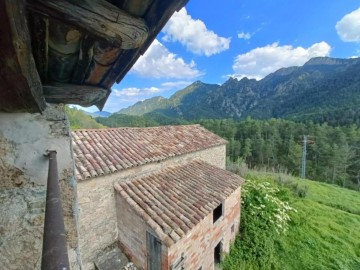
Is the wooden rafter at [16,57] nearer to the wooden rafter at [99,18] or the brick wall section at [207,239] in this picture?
the wooden rafter at [99,18]

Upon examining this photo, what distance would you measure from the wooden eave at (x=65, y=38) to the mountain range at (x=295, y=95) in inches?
2395

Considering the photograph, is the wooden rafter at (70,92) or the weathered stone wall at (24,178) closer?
the wooden rafter at (70,92)

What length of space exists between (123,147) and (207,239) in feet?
15.8

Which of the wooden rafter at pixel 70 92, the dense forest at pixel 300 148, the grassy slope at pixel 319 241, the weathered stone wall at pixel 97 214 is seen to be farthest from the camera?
the dense forest at pixel 300 148

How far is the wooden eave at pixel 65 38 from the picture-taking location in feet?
2.17

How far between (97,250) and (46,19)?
789 centimetres

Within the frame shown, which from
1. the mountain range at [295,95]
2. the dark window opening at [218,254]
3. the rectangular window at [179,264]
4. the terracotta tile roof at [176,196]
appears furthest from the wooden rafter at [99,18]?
the mountain range at [295,95]

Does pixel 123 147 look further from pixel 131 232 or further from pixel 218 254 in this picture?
pixel 218 254

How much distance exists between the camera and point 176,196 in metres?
7.32

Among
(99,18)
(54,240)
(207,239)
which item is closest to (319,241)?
(207,239)

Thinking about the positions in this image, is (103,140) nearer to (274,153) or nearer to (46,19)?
(46,19)

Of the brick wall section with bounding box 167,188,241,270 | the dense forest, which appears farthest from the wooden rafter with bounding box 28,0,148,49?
the dense forest

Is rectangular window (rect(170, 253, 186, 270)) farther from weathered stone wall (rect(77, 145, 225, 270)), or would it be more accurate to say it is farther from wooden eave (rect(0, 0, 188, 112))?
wooden eave (rect(0, 0, 188, 112))

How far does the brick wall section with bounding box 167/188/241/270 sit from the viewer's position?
20.1 feet
